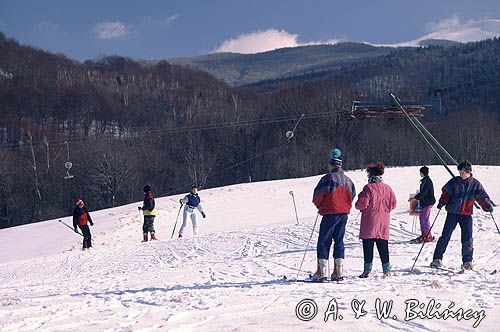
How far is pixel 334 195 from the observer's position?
8.87 metres

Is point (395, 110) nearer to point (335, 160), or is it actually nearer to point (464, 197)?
point (464, 197)

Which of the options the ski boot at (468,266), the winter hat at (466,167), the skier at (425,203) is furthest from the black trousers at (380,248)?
the skier at (425,203)

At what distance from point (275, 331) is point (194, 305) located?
1696mm

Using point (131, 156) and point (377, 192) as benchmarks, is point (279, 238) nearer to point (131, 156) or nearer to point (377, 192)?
point (377, 192)

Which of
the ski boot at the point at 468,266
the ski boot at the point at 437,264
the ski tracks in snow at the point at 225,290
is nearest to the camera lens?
the ski tracks in snow at the point at 225,290

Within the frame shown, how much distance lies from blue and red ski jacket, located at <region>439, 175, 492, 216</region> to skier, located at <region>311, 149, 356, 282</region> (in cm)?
188

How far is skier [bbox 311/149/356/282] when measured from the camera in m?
8.88

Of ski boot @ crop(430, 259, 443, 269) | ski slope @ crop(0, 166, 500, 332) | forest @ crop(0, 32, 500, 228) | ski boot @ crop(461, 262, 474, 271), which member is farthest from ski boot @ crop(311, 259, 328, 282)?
forest @ crop(0, 32, 500, 228)

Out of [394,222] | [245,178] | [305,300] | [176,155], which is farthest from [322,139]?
[305,300]

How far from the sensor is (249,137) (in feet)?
276

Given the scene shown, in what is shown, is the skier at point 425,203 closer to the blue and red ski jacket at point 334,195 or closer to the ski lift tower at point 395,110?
the ski lift tower at point 395,110

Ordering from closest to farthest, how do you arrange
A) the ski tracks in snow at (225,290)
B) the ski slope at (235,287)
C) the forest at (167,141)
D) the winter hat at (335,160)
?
the ski slope at (235,287) < the ski tracks in snow at (225,290) < the winter hat at (335,160) < the forest at (167,141)

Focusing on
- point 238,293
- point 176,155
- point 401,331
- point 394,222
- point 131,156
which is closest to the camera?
point 401,331

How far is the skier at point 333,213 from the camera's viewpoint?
8.88 m
